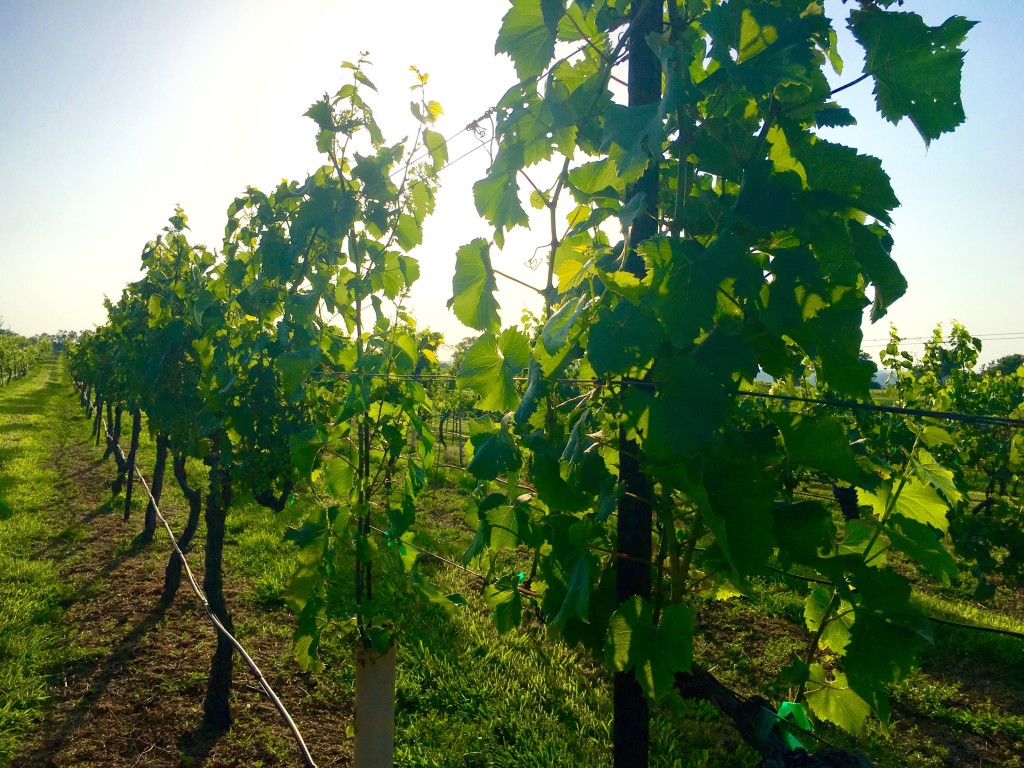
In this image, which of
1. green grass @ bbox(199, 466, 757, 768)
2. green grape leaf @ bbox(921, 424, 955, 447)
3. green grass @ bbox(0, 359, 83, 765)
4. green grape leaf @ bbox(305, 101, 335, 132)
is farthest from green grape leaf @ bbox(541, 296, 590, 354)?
green grass @ bbox(0, 359, 83, 765)

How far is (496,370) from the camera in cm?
161

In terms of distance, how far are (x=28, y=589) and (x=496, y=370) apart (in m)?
7.27

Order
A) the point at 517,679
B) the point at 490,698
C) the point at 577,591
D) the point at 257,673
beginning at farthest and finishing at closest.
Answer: the point at 517,679, the point at 490,698, the point at 257,673, the point at 577,591

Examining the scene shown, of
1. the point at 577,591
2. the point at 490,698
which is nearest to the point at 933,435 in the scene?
the point at 577,591

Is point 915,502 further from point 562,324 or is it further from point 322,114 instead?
point 322,114

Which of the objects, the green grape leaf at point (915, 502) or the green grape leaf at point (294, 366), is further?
the green grape leaf at point (294, 366)

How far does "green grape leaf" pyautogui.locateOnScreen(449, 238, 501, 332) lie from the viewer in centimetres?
166

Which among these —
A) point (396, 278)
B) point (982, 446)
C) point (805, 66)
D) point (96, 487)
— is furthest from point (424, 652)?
point (96, 487)

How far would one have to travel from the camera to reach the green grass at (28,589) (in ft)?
14.7

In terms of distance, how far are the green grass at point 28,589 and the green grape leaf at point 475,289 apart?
14.9ft

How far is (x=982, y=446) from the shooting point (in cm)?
720

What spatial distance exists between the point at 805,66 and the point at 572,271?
0.68m

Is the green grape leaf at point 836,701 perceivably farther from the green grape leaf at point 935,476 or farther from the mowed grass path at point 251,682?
the mowed grass path at point 251,682

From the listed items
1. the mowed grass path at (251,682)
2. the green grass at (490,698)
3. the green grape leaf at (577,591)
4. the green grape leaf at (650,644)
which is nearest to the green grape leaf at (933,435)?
the green grape leaf at (650,644)
